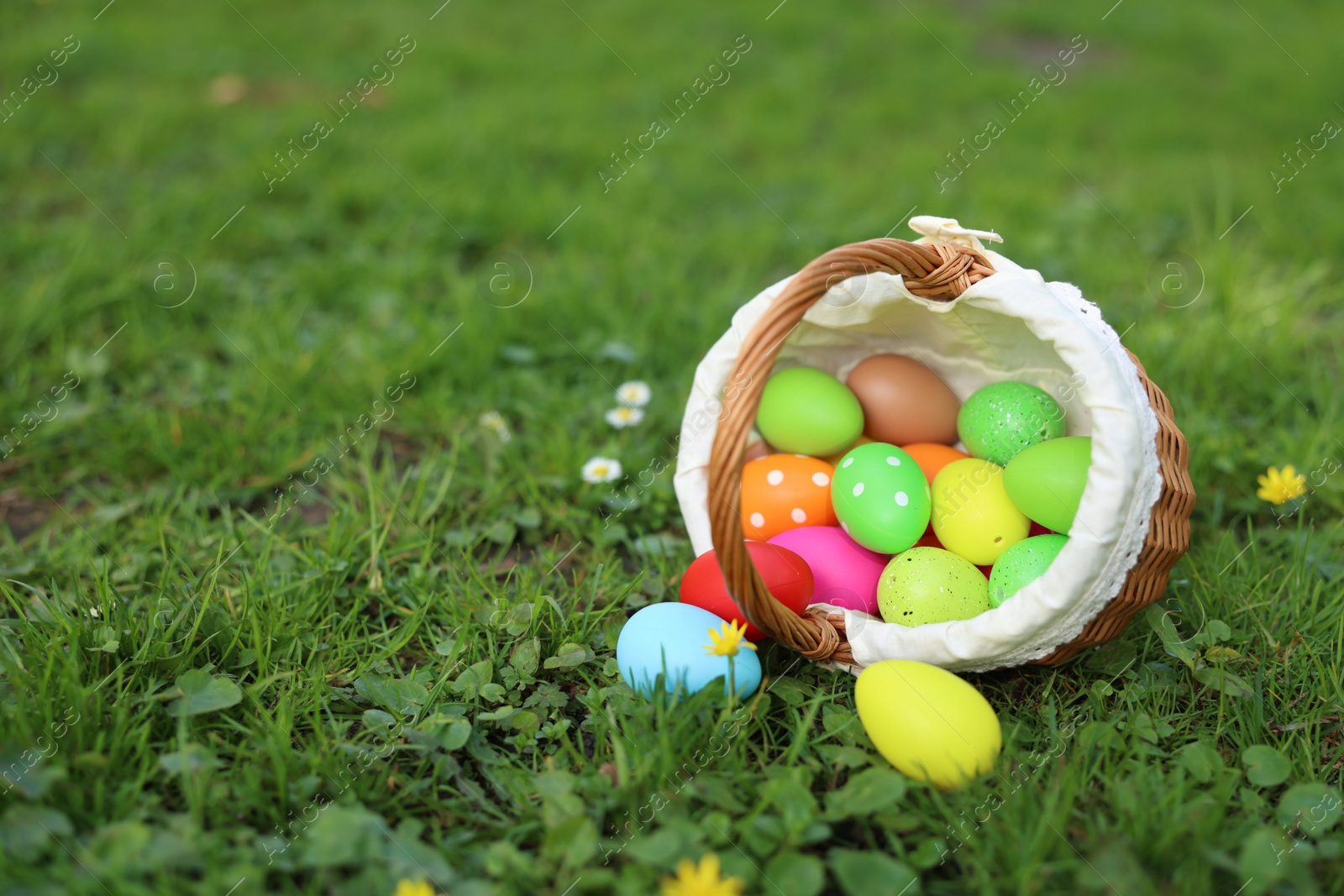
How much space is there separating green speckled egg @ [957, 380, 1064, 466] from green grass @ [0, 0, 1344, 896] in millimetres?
386

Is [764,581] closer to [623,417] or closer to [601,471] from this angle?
[601,471]

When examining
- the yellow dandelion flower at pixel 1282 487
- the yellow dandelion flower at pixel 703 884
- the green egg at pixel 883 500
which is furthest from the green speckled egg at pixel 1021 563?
the yellow dandelion flower at pixel 703 884

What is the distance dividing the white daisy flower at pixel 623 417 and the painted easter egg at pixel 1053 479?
3.04 feet

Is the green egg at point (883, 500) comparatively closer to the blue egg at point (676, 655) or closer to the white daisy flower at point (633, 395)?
the blue egg at point (676, 655)

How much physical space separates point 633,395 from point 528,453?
0.30 metres

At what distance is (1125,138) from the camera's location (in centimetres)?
384

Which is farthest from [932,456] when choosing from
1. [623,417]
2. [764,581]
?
[623,417]

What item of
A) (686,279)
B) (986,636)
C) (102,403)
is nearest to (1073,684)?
(986,636)

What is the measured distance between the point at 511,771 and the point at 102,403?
5.37 feet

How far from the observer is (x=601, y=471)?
6.69 ft

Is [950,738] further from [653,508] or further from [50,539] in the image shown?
[50,539]

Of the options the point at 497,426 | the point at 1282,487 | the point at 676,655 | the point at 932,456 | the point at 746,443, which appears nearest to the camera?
the point at 746,443

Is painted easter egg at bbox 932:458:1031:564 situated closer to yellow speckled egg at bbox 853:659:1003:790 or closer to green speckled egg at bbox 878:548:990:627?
green speckled egg at bbox 878:548:990:627

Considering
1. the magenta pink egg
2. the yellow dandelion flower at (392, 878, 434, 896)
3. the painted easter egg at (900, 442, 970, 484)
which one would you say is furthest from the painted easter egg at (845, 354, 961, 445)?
the yellow dandelion flower at (392, 878, 434, 896)
